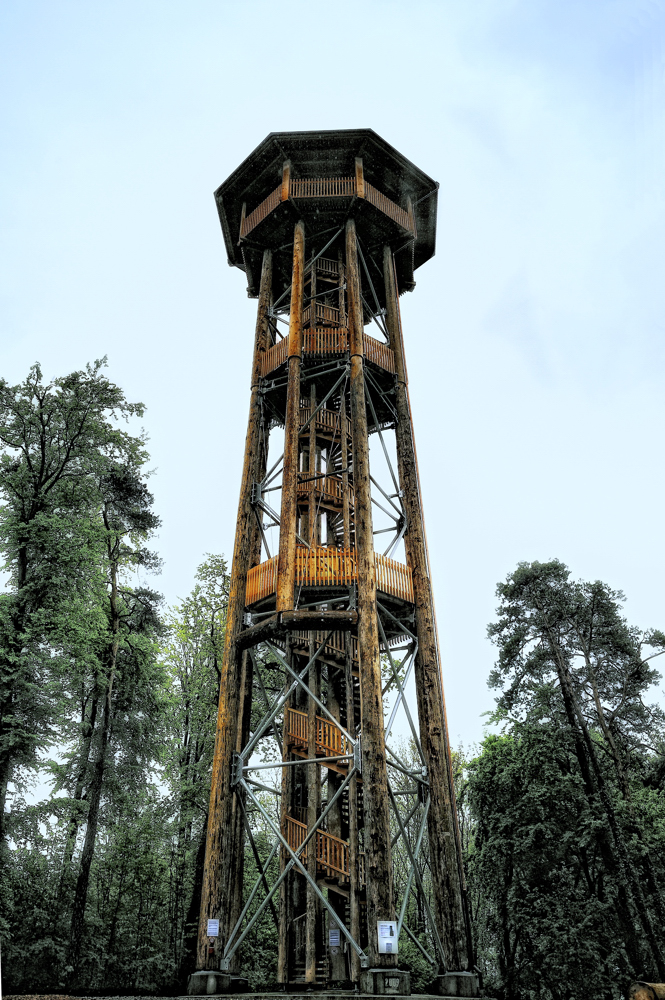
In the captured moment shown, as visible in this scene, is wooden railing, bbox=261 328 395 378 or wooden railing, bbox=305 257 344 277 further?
wooden railing, bbox=305 257 344 277

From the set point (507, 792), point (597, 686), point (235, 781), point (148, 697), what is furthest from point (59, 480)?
point (597, 686)

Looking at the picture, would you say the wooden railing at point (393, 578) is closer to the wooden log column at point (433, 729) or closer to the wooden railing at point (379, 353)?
the wooden log column at point (433, 729)

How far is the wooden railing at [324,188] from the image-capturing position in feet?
51.1

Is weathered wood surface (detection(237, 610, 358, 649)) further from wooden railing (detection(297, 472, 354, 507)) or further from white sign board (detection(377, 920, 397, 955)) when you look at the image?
wooden railing (detection(297, 472, 354, 507))

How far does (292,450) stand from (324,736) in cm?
581

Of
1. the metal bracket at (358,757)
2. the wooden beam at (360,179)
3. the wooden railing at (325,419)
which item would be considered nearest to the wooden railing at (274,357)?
the wooden railing at (325,419)

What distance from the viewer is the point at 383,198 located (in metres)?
16.1

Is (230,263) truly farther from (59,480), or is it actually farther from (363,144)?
(59,480)

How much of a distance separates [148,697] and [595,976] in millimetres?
12923

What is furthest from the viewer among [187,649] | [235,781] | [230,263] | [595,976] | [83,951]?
[187,649]

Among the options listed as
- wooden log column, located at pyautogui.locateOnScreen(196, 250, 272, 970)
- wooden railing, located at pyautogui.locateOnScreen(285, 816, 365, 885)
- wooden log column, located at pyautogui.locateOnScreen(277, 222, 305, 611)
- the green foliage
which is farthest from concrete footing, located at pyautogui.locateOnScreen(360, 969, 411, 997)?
the green foliage

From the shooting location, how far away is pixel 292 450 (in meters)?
12.9

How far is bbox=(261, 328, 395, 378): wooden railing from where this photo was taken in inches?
571

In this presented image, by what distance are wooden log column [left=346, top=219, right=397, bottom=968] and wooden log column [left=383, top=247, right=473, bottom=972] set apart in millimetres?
1323
